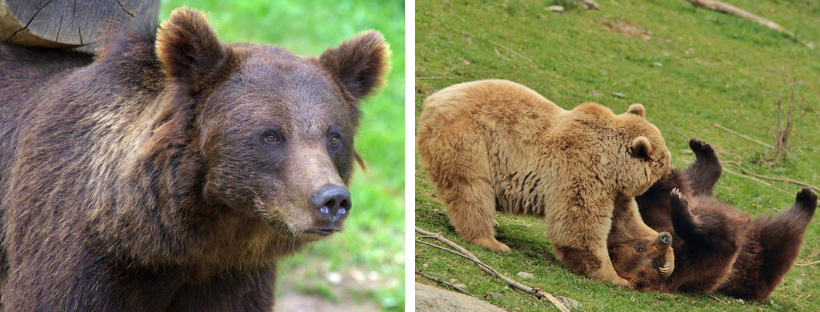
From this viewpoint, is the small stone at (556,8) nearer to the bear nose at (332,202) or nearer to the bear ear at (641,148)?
the bear ear at (641,148)

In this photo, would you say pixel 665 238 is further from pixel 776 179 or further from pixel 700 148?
pixel 776 179

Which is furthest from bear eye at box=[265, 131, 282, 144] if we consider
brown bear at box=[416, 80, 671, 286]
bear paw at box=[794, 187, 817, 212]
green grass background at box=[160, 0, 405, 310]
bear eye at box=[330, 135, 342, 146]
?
bear paw at box=[794, 187, 817, 212]

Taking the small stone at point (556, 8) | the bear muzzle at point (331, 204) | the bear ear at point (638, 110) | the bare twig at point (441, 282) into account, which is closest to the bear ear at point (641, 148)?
the bear ear at point (638, 110)

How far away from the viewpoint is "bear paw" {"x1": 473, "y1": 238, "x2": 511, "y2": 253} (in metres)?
4.59

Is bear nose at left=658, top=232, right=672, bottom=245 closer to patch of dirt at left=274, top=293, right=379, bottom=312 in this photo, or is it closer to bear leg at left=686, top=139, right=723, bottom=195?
bear leg at left=686, top=139, right=723, bottom=195

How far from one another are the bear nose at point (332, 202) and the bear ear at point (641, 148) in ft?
7.02

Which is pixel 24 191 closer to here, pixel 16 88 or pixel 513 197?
pixel 16 88

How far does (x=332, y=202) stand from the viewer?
121 inches

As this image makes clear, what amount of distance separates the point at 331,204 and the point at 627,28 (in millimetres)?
2659

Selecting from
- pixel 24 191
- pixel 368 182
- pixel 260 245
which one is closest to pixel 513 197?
pixel 260 245

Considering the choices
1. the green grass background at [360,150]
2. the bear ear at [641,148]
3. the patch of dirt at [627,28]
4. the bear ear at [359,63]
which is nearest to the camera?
the bear ear at [359,63]

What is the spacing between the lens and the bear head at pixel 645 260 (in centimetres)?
443

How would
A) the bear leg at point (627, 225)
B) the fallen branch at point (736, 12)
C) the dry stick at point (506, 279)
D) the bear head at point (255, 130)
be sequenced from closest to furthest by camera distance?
the bear head at point (255, 130) → the dry stick at point (506, 279) → the bear leg at point (627, 225) → the fallen branch at point (736, 12)

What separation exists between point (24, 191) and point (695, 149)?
344 centimetres
